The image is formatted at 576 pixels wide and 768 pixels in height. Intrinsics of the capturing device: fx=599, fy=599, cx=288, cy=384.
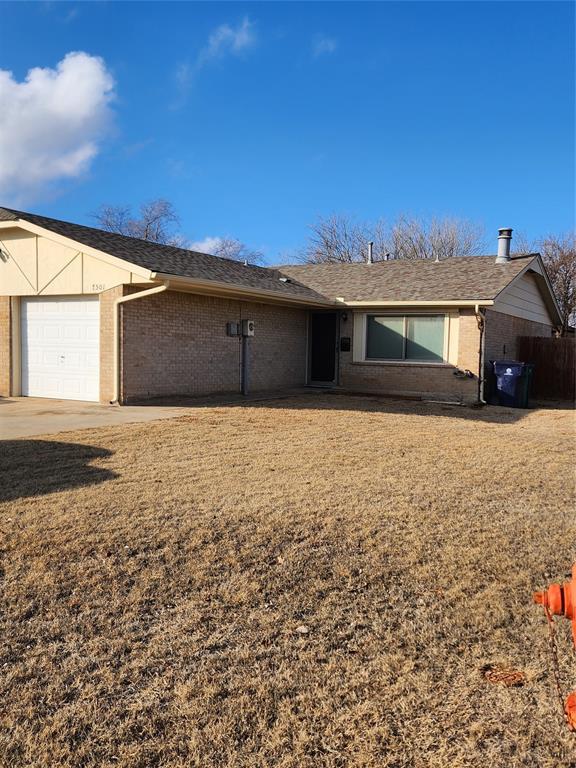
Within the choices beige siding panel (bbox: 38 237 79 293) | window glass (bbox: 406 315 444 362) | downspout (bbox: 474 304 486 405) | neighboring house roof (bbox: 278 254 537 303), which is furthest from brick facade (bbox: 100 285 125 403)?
downspout (bbox: 474 304 486 405)

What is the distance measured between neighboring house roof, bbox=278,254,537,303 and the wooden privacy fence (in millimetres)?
2568

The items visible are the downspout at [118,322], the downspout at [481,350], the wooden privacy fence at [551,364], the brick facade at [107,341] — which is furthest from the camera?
the wooden privacy fence at [551,364]

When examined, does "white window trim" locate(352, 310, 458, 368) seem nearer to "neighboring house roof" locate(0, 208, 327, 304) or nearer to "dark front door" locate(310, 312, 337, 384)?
"dark front door" locate(310, 312, 337, 384)

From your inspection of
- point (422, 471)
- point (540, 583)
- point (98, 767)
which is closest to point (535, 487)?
point (422, 471)

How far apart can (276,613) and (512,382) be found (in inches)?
506

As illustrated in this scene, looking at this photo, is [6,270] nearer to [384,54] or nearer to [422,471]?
[384,54]

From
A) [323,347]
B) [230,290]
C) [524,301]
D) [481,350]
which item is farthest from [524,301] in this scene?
[230,290]

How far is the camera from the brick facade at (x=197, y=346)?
1273 cm

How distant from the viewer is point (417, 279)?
57.8ft

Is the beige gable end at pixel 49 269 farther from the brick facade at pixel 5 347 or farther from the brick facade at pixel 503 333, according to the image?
the brick facade at pixel 503 333

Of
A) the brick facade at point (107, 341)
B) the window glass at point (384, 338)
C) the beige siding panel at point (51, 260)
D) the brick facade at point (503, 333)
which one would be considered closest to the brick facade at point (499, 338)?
the brick facade at point (503, 333)

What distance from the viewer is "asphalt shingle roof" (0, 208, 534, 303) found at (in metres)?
13.3

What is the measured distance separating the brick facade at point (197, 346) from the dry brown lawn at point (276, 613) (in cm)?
575

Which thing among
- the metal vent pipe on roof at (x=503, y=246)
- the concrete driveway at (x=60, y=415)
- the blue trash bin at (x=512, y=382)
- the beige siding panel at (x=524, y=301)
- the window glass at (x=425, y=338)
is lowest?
the concrete driveway at (x=60, y=415)
